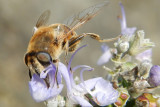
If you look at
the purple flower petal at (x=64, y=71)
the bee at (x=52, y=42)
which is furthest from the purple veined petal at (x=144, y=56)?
the purple flower petal at (x=64, y=71)

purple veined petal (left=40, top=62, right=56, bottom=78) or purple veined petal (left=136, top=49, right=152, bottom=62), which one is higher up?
purple veined petal (left=136, top=49, right=152, bottom=62)

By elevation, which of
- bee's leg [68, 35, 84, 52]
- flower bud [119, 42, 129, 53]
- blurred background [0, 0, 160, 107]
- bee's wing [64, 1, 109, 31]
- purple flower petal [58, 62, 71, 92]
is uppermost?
blurred background [0, 0, 160, 107]

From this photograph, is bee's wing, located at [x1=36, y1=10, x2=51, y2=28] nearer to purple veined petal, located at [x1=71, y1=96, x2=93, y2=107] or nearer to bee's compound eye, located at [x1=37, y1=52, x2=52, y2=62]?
bee's compound eye, located at [x1=37, y1=52, x2=52, y2=62]

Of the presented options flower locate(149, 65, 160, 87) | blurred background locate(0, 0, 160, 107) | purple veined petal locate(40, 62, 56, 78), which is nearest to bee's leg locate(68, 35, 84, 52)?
purple veined petal locate(40, 62, 56, 78)

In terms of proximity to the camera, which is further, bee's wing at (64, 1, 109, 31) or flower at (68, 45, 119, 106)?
bee's wing at (64, 1, 109, 31)

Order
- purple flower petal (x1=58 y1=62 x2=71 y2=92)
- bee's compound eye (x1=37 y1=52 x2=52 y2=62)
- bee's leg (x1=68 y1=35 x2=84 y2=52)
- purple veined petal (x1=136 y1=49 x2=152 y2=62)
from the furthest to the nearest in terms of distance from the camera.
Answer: purple veined petal (x1=136 y1=49 x2=152 y2=62) < bee's leg (x1=68 y1=35 x2=84 y2=52) < purple flower petal (x1=58 y1=62 x2=71 y2=92) < bee's compound eye (x1=37 y1=52 x2=52 y2=62)

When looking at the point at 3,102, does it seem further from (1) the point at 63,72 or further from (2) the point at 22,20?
(1) the point at 63,72

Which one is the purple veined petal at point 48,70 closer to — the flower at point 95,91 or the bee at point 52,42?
the bee at point 52,42
